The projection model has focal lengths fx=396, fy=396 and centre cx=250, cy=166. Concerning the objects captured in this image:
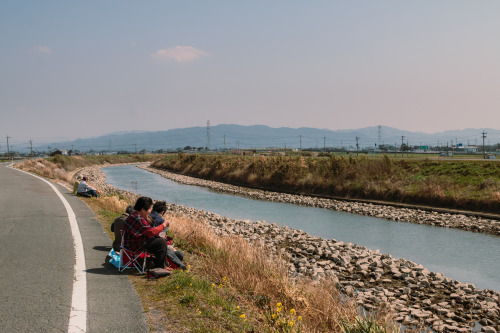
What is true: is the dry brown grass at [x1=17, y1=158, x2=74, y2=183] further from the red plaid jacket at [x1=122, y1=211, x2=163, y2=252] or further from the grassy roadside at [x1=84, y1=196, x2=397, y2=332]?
the grassy roadside at [x1=84, y1=196, x2=397, y2=332]

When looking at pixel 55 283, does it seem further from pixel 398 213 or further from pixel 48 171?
pixel 48 171

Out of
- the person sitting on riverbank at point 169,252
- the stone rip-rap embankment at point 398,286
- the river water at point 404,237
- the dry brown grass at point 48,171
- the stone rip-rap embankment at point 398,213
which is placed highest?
the person sitting on riverbank at point 169,252

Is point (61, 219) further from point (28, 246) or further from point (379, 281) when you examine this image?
point (379, 281)

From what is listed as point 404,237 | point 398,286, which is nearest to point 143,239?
point 398,286

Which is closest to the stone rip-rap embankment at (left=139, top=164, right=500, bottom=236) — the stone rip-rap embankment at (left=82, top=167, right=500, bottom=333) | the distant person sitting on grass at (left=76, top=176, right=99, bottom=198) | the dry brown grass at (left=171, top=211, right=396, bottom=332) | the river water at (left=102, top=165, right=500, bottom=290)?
the river water at (left=102, top=165, right=500, bottom=290)

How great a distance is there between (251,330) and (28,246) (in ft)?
24.7

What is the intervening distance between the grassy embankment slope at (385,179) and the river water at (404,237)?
232 inches

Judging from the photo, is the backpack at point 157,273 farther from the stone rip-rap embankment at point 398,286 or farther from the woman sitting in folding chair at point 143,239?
the stone rip-rap embankment at point 398,286

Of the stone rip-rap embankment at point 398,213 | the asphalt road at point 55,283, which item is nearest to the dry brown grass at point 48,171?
the stone rip-rap embankment at point 398,213

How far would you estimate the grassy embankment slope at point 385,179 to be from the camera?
100ft

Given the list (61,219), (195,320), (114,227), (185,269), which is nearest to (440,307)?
(185,269)

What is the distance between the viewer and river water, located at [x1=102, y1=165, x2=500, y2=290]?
16.8 m

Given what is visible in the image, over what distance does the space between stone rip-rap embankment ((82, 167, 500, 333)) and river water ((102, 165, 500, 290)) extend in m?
2.40

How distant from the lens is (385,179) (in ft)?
123
